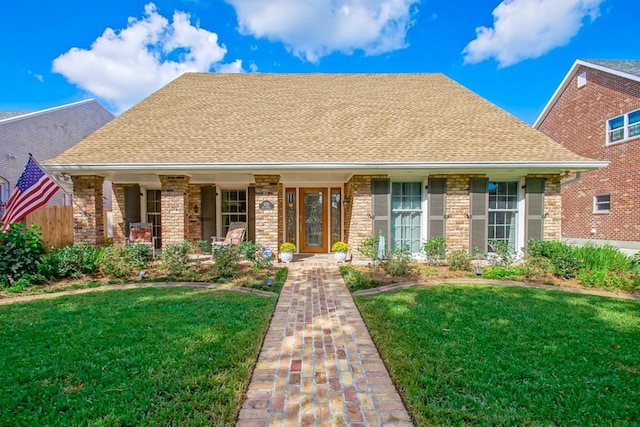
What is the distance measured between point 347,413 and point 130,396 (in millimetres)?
1713

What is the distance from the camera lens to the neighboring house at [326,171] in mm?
7777

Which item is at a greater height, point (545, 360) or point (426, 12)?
point (426, 12)

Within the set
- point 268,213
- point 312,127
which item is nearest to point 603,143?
point 312,127

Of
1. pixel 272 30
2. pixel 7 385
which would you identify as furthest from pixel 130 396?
pixel 272 30

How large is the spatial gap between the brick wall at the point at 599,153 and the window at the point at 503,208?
25.6 feet

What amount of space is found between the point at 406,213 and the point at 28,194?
28.7 feet

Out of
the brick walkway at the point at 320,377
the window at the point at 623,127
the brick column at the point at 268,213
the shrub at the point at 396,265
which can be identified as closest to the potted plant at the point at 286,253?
the brick column at the point at 268,213

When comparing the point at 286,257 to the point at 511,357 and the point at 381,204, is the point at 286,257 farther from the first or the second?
the point at 511,357

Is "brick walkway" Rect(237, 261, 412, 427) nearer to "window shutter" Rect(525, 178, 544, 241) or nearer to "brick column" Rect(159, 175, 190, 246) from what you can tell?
"brick column" Rect(159, 175, 190, 246)

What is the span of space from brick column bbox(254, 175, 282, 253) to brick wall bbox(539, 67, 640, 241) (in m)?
13.9

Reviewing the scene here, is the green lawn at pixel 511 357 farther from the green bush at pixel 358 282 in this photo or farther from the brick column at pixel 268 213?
the brick column at pixel 268 213

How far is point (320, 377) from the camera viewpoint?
2.82 metres

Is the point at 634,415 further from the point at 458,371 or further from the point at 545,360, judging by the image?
the point at 458,371

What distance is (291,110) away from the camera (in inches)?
397
